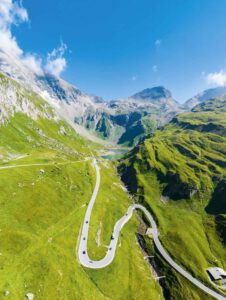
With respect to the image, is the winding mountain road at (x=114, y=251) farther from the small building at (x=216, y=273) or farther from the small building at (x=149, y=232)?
the small building at (x=216, y=273)

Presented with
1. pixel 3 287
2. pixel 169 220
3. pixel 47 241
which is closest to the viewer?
pixel 3 287

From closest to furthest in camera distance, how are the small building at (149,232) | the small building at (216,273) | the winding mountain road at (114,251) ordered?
the winding mountain road at (114,251)
the small building at (216,273)
the small building at (149,232)

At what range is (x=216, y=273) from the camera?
11756cm

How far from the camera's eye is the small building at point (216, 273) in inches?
4525

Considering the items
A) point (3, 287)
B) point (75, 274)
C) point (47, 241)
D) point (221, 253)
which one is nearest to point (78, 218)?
point (47, 241)

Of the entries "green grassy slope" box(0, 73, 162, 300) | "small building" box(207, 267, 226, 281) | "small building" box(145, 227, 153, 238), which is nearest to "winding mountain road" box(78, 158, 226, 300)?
"small building" box(145, 227, 153, 238)

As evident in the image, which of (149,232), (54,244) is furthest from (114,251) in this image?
(149,232)

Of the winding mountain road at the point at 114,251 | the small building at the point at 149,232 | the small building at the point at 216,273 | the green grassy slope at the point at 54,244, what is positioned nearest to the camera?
the green grassy slope at the point at 54,244

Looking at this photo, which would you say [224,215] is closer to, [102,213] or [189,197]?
[189,197]

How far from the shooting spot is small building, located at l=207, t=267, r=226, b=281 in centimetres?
11494

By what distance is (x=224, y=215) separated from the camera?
166500 millimetres

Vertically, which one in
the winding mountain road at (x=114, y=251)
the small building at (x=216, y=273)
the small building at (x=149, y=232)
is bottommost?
the winding mountain road at (x=114, y=251)

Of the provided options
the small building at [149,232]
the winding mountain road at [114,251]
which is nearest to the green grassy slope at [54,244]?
the winding mountain road at [114,251]

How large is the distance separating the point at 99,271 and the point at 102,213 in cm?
5072
